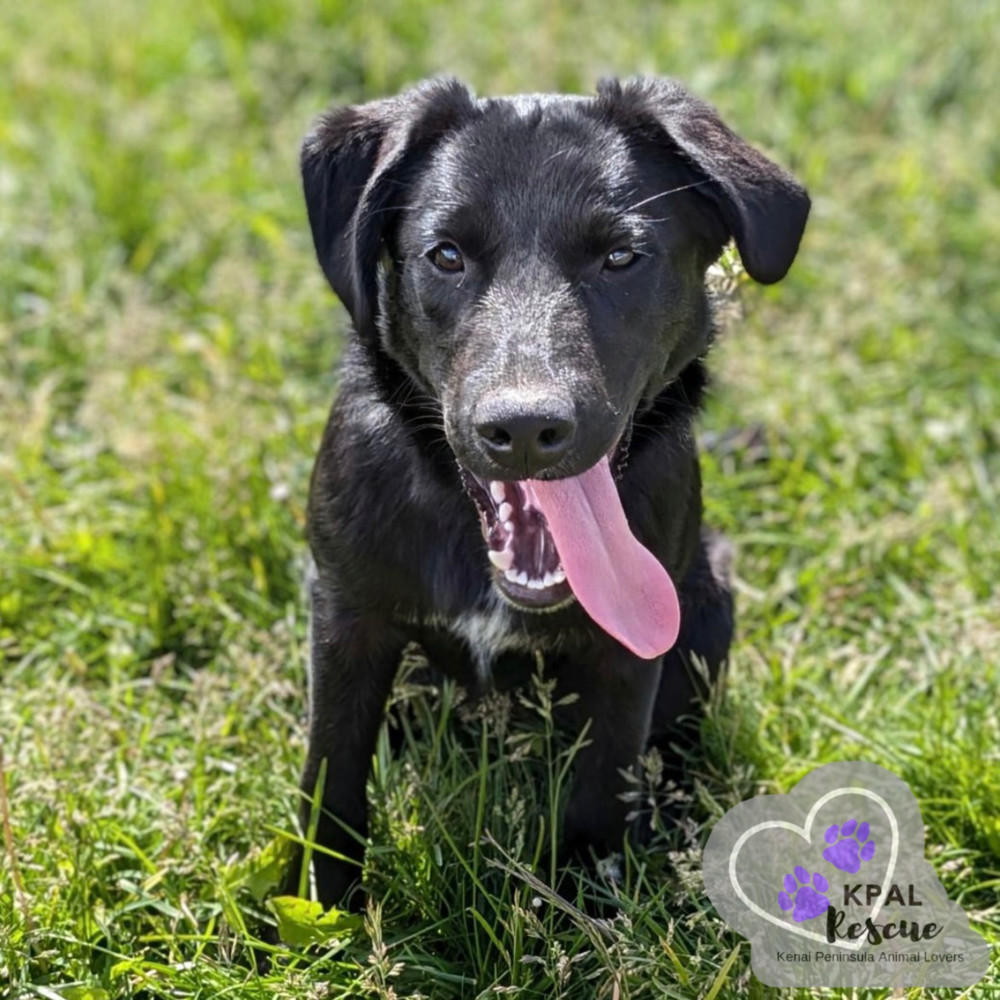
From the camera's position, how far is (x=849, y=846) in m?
3.08

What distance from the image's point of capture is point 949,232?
5.34m

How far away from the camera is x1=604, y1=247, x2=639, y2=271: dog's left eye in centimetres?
276

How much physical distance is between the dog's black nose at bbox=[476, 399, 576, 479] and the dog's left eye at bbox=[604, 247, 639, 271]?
→ 0.39 meters

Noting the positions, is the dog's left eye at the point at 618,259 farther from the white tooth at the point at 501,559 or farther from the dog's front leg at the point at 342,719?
the dog's front leg at the point at 342,719

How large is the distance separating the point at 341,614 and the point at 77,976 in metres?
0.83

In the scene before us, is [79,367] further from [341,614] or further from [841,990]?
A: [841,990]

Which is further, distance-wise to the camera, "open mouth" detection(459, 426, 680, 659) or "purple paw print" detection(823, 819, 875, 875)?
"purple paw print" detection(823, 819, 875, 875)

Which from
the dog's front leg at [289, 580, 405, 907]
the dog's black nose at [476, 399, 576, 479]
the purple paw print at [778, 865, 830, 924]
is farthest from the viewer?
the dog's front leg at [289, 580, 405, 907]

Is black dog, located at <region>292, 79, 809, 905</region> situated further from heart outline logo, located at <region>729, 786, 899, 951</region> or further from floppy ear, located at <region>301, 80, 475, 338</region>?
heart outline logo, located at <region>729, 786, 899, 951</region>

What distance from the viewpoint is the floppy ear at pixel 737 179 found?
9.03 feet

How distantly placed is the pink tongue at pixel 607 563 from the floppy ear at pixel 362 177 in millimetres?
515

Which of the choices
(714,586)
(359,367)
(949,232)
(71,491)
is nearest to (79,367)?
(71,491)

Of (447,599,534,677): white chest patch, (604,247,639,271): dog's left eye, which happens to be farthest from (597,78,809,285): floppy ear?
(447,599,534,677): white chest patch

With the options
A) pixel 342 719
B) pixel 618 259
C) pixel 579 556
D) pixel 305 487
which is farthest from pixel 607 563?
pixel 305 487
